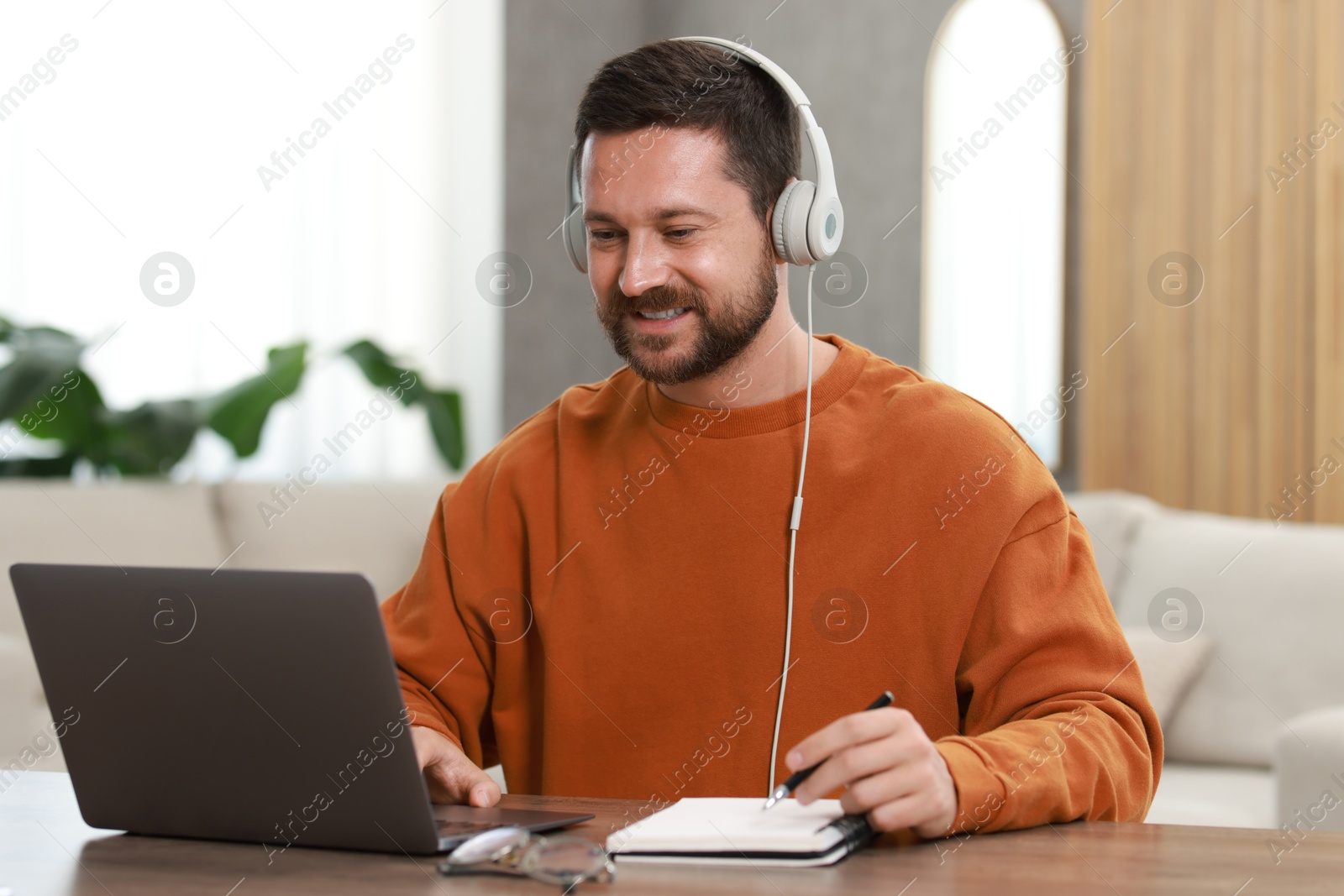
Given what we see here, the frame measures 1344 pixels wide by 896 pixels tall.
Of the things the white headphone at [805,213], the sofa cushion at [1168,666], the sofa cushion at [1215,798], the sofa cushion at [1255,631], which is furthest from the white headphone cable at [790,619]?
the sofa cushion at [1255,631]

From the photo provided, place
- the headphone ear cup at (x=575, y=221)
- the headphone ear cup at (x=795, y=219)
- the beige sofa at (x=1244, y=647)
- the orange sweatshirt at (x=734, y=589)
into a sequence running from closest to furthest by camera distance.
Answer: the orange sweatshirt at (x=734, y=589), the headphone ear cup at (x=795, y=219), the headphone ear cup at (x=575, y=221), the beige sofa at (x=1244, y=647)

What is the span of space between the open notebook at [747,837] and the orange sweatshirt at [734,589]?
302 millimetres

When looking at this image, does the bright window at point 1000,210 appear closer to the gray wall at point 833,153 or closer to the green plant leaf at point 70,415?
the gray wall at point 833,153

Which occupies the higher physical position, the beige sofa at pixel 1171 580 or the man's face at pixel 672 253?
the man's face at pixel 672 253

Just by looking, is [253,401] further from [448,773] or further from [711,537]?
[448,773]

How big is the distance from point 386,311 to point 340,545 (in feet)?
3.04

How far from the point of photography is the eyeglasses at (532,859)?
692mm

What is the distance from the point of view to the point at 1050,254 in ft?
11.4

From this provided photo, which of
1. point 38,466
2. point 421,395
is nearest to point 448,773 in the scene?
point 38,466

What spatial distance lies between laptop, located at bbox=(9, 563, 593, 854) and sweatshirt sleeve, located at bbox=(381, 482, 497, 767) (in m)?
0.37

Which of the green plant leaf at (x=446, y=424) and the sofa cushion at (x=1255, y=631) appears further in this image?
the green plant leaf at (x=446, y=424)

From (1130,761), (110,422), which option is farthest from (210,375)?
(1130,761)

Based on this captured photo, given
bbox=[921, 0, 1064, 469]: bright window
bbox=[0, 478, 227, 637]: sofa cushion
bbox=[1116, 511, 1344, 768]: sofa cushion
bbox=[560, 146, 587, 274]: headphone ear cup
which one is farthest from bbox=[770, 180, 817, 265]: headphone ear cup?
bbox=[921, 0, 1064, 469]: bright window

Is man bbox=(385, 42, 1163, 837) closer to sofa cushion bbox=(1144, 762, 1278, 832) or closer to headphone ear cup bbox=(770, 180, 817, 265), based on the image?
headphone ear cup bbox=(770, 180, 817, 265)
